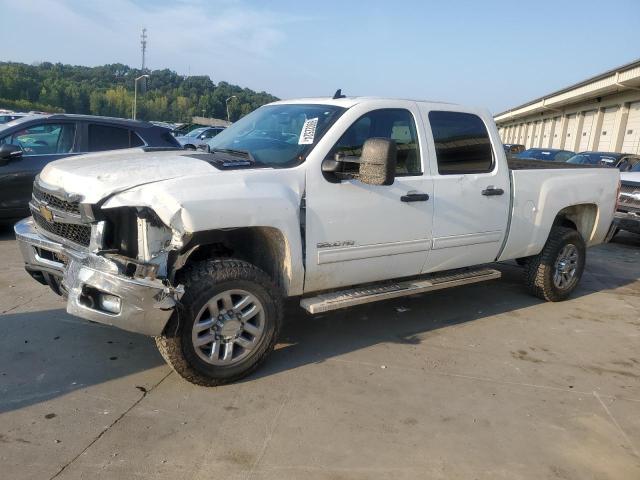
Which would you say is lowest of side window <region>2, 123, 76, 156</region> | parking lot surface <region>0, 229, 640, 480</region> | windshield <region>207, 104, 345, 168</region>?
parking lot surface <region>0, 229, 640, 480</region>

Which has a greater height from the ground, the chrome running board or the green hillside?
the green hillside

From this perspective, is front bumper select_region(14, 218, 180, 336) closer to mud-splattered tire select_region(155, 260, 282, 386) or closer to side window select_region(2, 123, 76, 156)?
mud-splattered tire select_region(155, 260, 282, 386)

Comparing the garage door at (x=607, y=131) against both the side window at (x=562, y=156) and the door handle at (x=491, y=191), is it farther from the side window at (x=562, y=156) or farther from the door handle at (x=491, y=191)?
the door handle at (x=491, y=191)

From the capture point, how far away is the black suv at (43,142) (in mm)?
7195

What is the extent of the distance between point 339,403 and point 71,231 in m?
2.12

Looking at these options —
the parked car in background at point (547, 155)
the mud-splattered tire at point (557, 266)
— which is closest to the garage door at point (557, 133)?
the parked car in background at point (547, 155)

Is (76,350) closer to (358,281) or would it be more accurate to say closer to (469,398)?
(358,281)

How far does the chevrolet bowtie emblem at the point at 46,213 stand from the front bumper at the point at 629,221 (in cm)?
918

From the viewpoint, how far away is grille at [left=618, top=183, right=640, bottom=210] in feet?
31.7

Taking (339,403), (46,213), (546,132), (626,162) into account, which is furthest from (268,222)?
(546,132)

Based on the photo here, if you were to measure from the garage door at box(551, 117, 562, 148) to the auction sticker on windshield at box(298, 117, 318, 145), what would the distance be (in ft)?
136

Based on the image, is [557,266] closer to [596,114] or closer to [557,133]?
[596,114]

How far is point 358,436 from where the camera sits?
320 centimetres

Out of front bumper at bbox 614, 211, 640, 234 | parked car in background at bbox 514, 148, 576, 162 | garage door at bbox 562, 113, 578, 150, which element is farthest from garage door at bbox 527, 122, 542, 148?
front bumper at bbox 614, 211, 640, 234
